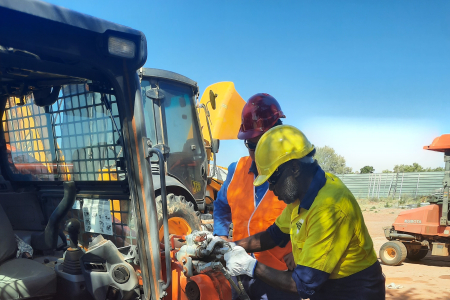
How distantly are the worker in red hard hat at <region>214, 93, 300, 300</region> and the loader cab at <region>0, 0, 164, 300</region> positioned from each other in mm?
872

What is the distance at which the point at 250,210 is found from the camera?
2.79 metres

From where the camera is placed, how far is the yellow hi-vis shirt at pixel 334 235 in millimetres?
1787

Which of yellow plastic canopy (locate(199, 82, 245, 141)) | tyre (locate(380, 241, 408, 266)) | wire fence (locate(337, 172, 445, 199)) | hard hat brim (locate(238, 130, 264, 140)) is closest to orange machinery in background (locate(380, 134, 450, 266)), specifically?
tyre (locate(380, 241, 408, 266))

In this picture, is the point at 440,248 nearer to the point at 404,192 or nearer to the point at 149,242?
the point at 149,242

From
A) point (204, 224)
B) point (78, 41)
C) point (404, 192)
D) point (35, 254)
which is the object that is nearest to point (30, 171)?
point (35, 254)

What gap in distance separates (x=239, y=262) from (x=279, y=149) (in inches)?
26.6

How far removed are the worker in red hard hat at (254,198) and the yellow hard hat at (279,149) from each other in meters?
0.66

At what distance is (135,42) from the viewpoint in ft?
6.23

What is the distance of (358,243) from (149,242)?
106 centimetres

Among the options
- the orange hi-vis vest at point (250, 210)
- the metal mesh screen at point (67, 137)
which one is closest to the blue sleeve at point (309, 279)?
the orange hi-vis vest at point (250, 210)

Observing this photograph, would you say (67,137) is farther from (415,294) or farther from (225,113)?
(415,294)

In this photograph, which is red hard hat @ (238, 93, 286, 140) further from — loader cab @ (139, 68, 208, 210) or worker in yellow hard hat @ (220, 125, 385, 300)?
loader cab @ (139, 68, 208, 210)

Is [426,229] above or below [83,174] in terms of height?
below

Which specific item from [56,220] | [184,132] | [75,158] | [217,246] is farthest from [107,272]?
[184,132]
